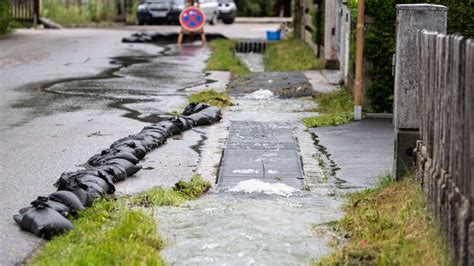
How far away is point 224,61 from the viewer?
24219 millimetres

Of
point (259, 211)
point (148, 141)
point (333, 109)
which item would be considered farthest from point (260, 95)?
point (259, 211)

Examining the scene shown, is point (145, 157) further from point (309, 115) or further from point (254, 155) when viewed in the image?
point (309, 115)

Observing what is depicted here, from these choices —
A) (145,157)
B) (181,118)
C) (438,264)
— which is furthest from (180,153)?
(438,264)

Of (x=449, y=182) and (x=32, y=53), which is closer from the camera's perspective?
(x=449, y=182)

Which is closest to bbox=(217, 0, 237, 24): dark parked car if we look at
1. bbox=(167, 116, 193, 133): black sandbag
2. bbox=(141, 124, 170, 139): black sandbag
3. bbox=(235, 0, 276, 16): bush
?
bbox=(235, 0, 276, 16): bush

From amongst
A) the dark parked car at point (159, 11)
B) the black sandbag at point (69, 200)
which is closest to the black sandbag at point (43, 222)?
the black sandbag at point (69, 200)

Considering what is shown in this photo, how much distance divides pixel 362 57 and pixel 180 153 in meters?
3.94

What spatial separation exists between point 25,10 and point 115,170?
31.7 meters

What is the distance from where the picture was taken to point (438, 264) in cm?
622

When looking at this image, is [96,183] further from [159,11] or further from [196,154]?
[159,11]

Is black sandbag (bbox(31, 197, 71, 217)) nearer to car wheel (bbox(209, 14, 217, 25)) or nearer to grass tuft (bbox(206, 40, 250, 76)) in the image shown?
grass tuft (bbox(206, 40, 250, 76))

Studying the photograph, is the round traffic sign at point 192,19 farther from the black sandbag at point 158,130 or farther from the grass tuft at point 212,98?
the black sandbag at point 158,130

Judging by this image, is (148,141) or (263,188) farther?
(148,141)

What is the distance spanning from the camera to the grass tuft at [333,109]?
13.8m
